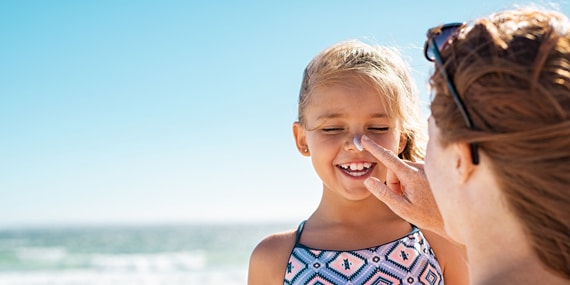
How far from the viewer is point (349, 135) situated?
3348 mm

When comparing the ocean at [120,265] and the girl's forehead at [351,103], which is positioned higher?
the girl's forehead at [351,103]

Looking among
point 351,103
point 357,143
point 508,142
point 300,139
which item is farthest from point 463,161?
point 300,139

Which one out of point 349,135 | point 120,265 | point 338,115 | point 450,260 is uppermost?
point 338,115

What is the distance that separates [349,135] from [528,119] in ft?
6.38

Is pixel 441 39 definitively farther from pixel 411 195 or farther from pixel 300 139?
pixel 300 139

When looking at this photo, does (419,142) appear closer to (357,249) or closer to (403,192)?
(357,249)

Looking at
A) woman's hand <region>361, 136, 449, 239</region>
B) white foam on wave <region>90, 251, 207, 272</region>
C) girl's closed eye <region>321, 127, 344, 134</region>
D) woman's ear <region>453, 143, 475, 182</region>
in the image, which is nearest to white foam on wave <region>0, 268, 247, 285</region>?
white foam on wave <region>90, 251, 207, 272</region>

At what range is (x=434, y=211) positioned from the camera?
8.46 ft

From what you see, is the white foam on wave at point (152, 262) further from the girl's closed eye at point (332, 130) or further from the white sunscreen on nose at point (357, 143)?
the white sunscreen on nose at point (357, 143)

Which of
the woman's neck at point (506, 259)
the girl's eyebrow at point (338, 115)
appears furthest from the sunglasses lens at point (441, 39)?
the girl's eyebrow at point (338, 115)

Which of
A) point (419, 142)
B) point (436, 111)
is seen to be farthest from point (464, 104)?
point (419, 142)

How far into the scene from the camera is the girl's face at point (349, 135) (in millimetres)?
3359

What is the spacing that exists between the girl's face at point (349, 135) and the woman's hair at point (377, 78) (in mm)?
63

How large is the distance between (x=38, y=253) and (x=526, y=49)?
31.3 m
